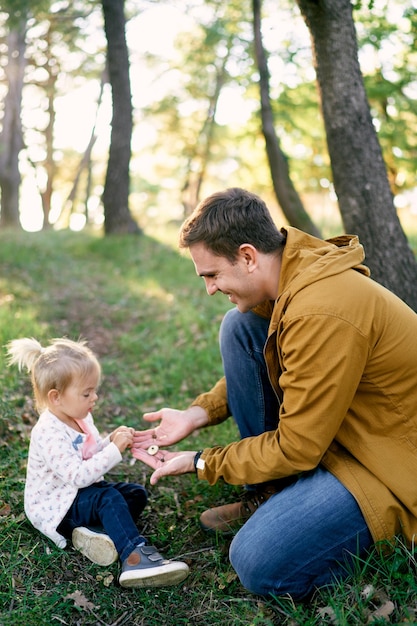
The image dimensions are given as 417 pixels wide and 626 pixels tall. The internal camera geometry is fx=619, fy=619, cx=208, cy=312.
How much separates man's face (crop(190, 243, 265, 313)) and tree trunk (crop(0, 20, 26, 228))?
46.5ft

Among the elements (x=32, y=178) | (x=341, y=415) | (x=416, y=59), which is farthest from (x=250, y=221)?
(x=32, y=178)

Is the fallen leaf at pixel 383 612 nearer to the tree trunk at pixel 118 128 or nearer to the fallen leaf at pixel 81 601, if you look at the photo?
the fallen leaf at pixel 81 601

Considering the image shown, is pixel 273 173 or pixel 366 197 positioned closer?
pixel 366 197

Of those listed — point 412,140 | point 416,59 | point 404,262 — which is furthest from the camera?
point 412,140

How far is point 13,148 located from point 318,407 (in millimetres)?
15818

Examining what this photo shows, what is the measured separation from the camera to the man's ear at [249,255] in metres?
2.79

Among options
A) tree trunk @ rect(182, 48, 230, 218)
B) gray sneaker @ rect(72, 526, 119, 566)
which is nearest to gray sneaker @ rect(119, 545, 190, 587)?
gray sneaker @ rect(72, 526, 119, 566)

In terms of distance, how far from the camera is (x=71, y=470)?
310 centimetres

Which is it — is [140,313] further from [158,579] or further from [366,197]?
[158,579]

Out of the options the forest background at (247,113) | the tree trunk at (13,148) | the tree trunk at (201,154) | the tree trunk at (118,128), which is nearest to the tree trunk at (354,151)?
the forest background at (247,113)

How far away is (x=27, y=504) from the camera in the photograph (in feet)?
10.4

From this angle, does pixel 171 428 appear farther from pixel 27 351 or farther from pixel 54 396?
pixel 27 351

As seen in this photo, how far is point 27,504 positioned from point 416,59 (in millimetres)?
10665

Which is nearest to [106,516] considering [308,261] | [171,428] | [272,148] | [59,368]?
[171,428]
